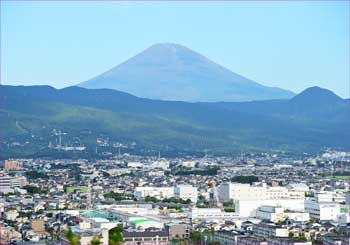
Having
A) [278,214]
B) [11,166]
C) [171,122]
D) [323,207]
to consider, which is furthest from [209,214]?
[171,122]

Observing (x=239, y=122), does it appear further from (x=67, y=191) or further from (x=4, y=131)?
(x=67, y=191)

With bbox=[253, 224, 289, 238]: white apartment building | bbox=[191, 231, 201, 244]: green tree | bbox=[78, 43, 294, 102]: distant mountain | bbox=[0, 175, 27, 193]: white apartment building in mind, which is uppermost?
bbox=[78, 43, 294, 102]: distant mountain

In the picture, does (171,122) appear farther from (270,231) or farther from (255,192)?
(270,231)

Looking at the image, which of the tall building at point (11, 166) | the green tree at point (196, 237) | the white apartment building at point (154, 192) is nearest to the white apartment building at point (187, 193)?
the white apartment building at point (154, 192)

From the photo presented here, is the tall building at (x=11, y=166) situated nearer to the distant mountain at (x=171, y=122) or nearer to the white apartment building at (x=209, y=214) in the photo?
the distant mountain at (x=171, y=122)

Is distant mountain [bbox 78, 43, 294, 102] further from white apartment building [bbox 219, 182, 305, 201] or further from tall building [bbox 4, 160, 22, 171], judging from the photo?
white apartment building [bbox 219, 182, 305, 201]

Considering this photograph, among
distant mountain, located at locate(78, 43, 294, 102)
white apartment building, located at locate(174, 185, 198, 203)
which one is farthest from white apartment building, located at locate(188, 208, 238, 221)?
distant mountain, located at locate(78, 43, 294, 102)
